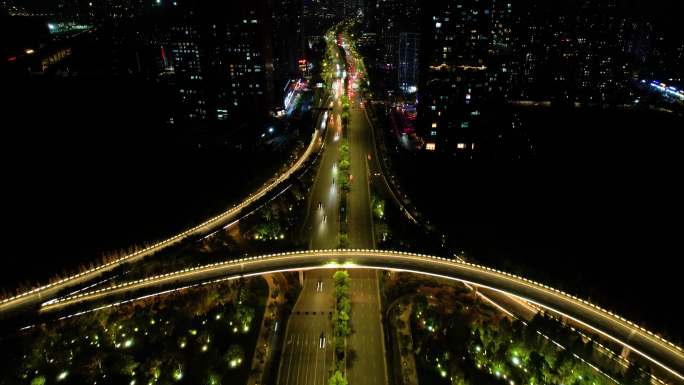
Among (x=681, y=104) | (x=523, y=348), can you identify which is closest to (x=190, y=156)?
(x=523, y=348)

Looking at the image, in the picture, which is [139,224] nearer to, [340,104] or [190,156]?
[190,156]

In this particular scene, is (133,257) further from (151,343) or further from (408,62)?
(408,62)

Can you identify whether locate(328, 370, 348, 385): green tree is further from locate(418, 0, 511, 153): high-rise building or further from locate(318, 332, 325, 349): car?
locate(418, 0, 511, 153): high-rise building

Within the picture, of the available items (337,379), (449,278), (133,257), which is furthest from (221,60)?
(337,379)

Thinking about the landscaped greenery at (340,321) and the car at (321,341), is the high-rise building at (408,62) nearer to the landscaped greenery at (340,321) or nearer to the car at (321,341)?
the landscaped greenery at (340,321)

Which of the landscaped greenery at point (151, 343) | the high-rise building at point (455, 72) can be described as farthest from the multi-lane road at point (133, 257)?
the high-rise building at point (455, 72)

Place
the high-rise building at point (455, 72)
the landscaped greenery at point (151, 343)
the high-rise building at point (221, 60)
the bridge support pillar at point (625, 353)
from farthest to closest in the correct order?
the high-rise building at point (221, 60), the high-rise building at point (455, 72), the bridge support pillar at point (625, 353), the landscaped greenery at point (151, 343)

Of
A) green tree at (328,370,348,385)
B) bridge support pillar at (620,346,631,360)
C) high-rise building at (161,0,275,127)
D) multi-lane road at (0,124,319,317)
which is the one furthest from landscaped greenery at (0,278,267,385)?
high-rise building at (161,0,275,127)
